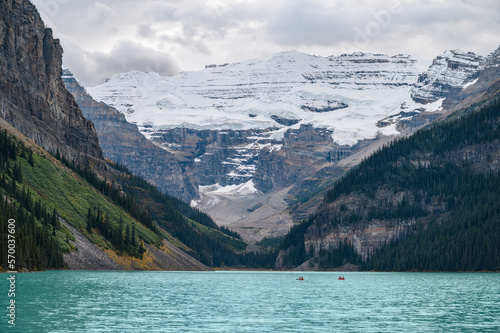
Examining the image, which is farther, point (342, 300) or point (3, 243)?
point (3, 243)

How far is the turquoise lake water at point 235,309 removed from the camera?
329 ft

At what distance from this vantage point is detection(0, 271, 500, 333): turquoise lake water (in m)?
100

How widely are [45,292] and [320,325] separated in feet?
182

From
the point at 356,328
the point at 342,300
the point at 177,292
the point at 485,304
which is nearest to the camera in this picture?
the point at 356,328

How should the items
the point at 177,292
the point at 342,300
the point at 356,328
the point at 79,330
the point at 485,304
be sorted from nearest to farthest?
the point at 79,330 → the point at 356,328 → the point at 485,304 → the point at 342,300 → the point at 177,292

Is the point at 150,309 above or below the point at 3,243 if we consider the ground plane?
below

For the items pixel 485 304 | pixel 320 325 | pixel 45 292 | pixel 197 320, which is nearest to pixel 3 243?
pixel 45 292

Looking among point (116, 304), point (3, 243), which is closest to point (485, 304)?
point (116, 304)

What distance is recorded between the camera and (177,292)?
15938 cm

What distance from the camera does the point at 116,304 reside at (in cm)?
12550

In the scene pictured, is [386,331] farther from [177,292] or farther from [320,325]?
[177,292]

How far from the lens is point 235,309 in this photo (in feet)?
402

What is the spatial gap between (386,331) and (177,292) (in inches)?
2743

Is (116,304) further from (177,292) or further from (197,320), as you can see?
(177,292)
